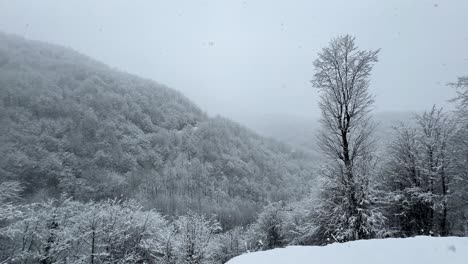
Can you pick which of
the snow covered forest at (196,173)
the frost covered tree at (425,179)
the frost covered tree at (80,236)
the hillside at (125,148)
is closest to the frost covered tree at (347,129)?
the snow covered forest at (196,173)

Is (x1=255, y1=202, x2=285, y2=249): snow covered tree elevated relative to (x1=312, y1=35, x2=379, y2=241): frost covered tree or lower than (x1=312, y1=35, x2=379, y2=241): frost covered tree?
lower

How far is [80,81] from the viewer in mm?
77125

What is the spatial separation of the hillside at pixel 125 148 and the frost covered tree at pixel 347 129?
39.2m

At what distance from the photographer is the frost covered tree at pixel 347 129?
470 inches

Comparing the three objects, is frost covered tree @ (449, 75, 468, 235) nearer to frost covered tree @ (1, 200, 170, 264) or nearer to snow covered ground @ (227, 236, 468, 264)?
snow covered ground @ (227, 236, 468, 264)

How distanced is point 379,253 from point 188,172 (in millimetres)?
59819

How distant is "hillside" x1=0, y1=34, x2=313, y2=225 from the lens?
48156 mm

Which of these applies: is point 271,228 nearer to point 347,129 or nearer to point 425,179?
point 425,179

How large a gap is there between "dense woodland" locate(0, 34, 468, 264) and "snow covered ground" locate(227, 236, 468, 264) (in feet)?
4.37

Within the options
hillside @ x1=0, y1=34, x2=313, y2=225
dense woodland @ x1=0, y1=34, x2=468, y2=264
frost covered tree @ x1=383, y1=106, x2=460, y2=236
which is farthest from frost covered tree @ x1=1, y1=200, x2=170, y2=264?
hillside @ x1=0, y1=34, x2=313, y2=225

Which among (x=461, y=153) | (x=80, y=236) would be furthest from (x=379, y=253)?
(x=80, y=236)

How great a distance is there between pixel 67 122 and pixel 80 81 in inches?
889

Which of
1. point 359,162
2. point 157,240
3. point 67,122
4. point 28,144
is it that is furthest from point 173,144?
point 359,162

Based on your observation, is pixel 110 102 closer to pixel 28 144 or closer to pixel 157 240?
pixel 28 144
